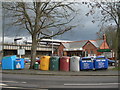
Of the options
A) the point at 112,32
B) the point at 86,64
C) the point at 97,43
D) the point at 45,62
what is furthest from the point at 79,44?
the point at 86,64

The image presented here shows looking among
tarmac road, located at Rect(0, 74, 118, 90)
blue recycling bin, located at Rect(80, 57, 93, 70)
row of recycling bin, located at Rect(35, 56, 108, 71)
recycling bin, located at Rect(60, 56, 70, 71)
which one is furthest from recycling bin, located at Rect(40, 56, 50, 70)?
tarmac road, located at Rect(0, 74, 118, 90)

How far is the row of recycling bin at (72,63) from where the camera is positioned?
1748 centimetres

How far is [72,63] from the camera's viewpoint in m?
17.5

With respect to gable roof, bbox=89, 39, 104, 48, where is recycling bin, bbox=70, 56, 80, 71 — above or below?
below

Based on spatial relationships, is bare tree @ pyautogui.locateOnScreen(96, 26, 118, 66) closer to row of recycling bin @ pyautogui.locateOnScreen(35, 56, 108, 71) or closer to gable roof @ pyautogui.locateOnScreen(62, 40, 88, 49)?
row of recycling bin @ pyautogui.locateOnScreen(35, 56, 108, 71)

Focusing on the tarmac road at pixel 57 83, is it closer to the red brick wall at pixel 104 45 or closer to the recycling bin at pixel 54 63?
the recycling bin at pixel 54 63

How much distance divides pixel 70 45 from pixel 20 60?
5856 cm

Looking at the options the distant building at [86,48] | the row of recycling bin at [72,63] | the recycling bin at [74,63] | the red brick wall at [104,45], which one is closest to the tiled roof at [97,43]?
the distant building at [86,48]

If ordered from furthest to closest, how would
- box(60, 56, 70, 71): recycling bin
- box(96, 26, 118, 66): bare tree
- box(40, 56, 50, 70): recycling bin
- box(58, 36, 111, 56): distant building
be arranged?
box(58, 36, 111, 56): distant building → box(96, 26, 118, 66): bare tree → box(40, 56, 50, 70): recycling bin → box(60, 56, 70, 71): recycling bin

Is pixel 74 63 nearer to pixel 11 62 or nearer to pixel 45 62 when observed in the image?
pixel 45 62

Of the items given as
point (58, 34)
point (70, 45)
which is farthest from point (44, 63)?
point (70, 45)

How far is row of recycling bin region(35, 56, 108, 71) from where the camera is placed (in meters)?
17.5

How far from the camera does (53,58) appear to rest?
17922 mm

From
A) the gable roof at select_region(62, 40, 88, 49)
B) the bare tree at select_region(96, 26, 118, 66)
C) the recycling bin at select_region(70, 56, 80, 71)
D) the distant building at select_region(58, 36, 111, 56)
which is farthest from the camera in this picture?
the gable roof at select_region(62, 40, 88, 49)
